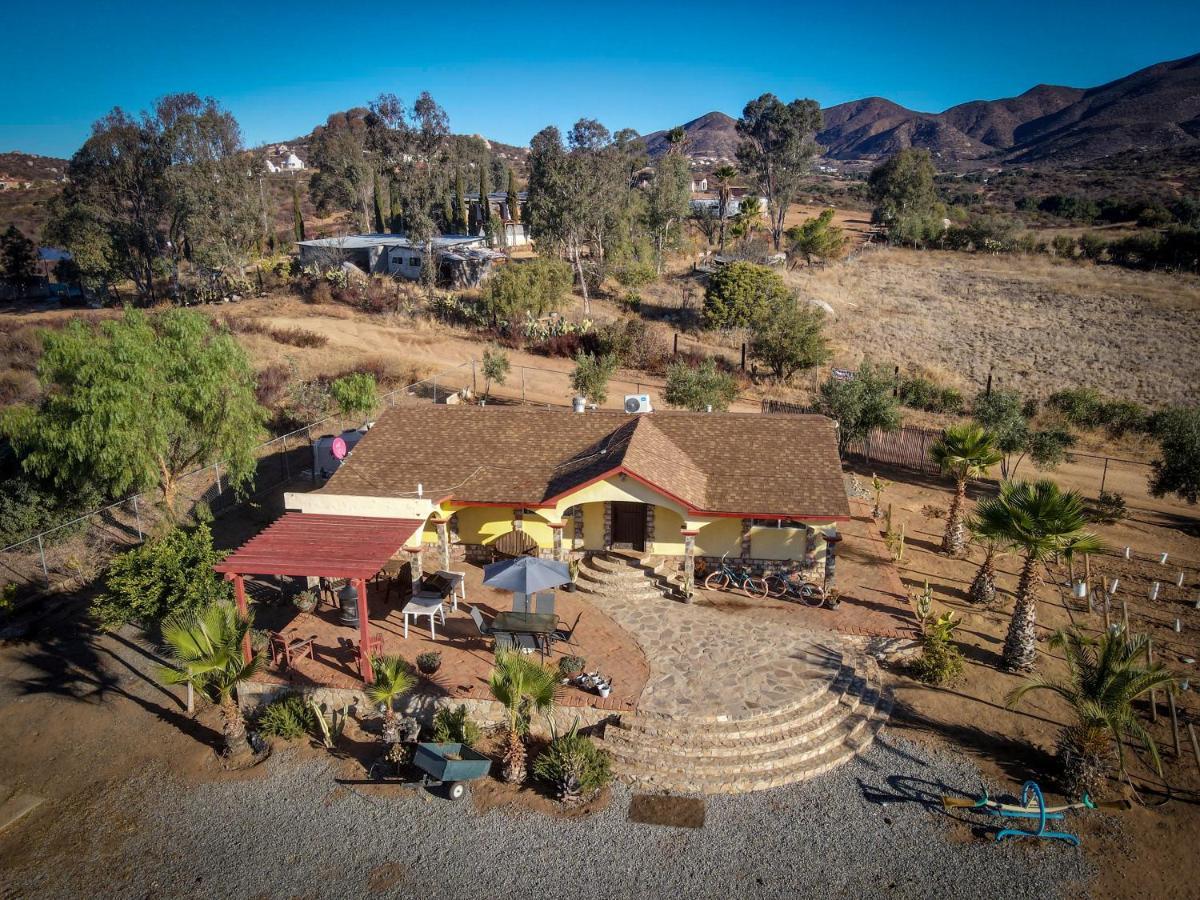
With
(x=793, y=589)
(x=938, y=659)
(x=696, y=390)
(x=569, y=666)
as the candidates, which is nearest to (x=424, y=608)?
(x=569, y=666)

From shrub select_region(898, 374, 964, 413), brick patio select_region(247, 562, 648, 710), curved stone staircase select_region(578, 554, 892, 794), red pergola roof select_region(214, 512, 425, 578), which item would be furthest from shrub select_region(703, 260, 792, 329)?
red pergola roof select_region(214, 512, 425, 578)

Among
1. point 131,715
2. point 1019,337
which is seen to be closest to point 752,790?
point 131,715

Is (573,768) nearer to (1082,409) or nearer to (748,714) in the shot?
(748,714)

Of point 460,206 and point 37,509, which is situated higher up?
point 460,206

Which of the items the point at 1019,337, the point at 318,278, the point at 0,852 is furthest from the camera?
the point at 318,278

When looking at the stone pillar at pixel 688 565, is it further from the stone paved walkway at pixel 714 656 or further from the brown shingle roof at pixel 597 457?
the brown shingle roof at pixel 597 457

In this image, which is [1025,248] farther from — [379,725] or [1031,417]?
[379,725]
